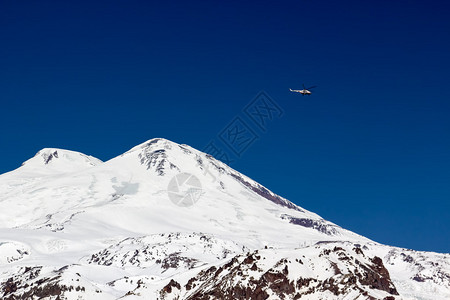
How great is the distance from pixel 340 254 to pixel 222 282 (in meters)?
35.5

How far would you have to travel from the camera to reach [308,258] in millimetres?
197625

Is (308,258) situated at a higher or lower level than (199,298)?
higher

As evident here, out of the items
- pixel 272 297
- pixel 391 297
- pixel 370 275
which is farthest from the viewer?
pixel 370 275

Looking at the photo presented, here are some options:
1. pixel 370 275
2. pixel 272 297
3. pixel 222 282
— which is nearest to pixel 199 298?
pixel 222 282

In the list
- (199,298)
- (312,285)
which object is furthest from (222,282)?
(312,285)

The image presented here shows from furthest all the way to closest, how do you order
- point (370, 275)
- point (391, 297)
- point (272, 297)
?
point (370, 275)
point (272, 297)
point (391, 297)

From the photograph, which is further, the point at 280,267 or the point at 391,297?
the point at 280,267

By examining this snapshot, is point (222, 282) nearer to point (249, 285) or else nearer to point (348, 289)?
point (249, 285)

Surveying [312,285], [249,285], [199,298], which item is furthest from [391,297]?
[199,298]

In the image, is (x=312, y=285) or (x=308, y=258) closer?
(x=312, y=285)

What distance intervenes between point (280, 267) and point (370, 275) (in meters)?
26.5

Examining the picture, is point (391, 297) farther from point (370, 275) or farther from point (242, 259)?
point (242, 259)

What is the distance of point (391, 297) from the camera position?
16675 cm

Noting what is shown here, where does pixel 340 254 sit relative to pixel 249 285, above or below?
above
